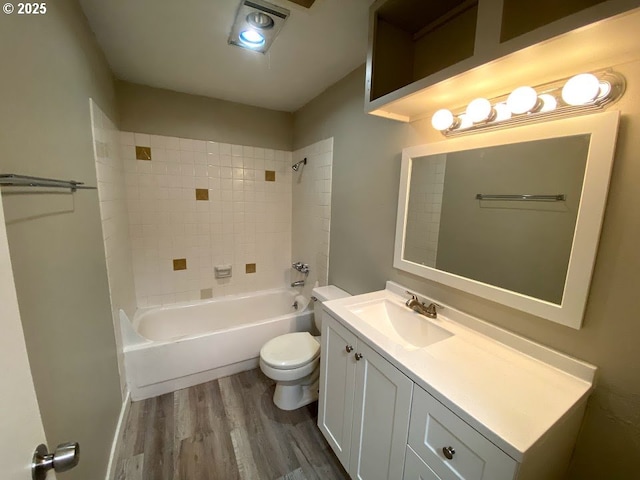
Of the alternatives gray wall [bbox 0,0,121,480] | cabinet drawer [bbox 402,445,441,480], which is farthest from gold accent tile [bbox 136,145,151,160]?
cabinet drawer [bbox 402,445,441,480]

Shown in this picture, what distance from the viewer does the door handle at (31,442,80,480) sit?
18.1 inches

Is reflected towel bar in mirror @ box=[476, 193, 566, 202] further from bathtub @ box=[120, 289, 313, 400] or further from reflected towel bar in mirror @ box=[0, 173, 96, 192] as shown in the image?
bathtub @ box=[120, 289, 313, 400]

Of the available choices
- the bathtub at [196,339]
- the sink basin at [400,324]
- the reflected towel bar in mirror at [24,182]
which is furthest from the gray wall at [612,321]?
the reflected towel bar in mirror at [24,182]

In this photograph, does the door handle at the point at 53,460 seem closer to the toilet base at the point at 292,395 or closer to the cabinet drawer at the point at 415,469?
the cabinet drawer at the point at 415,469

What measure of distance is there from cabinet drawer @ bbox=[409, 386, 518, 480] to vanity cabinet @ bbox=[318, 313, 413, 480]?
51 millimetres

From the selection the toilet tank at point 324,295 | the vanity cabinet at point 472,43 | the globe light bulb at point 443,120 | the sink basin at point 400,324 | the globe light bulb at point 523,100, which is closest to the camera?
the vanity cabinet at point 472,43

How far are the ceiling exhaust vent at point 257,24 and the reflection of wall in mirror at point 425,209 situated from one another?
1.00 meters

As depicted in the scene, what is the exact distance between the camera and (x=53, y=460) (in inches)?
19.0

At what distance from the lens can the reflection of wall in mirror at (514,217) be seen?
2.96 ft

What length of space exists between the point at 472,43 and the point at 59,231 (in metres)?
1.81

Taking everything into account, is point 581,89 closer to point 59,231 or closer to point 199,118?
point 59,231

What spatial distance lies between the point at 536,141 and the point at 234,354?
7.48ft

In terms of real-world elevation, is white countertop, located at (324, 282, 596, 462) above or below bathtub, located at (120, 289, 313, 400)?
above

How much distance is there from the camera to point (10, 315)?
0.42 metres
